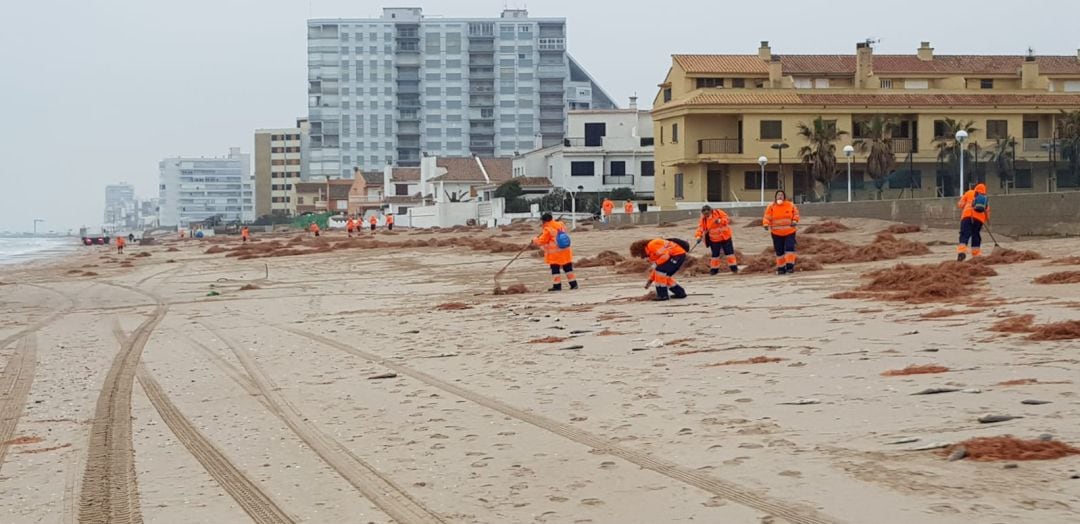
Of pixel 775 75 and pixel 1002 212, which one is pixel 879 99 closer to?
pixel 775 75

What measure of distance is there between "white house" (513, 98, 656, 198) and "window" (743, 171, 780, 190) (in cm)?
2040

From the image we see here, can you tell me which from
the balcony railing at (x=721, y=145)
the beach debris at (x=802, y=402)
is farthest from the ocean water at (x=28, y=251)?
the beach debris at (x=802, y=402)

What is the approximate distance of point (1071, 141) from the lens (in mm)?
47812

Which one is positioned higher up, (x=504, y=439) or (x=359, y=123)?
(x=359, y=123)

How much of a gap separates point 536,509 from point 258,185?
16698 cm

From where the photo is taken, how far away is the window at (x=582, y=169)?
77750 mm

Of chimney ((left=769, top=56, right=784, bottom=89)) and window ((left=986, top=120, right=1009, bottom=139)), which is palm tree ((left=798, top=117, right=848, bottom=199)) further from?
window ((left=986, top=120, right=1009, bottom=139))

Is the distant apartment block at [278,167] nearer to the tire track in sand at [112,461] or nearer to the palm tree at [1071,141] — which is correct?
the palm tree at [1071,141]

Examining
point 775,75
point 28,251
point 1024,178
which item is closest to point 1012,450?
point 1024,178

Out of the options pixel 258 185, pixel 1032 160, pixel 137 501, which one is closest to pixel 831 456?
pixel 137 501

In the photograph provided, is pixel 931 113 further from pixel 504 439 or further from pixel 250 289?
pixel 504 439

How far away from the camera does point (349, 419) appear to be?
8.92 metres

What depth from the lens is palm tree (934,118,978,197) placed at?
51.1 meters

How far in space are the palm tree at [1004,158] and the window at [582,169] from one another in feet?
99.6
